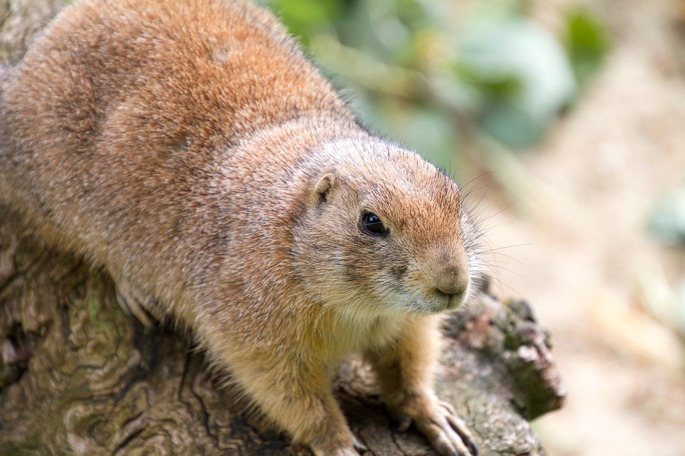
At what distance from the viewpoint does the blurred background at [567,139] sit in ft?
30.1

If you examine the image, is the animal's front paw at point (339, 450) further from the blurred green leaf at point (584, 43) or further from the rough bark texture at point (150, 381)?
the blurred green leaf at point (584, 43)

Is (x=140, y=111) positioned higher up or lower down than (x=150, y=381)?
higher up

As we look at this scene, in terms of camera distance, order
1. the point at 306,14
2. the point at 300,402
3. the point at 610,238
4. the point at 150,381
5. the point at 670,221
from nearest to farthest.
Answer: the point at 300,402
the point at 150,381
the point at 306,14
the point at 670,221
the point at 610,238

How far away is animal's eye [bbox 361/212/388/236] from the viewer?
397 centimetres

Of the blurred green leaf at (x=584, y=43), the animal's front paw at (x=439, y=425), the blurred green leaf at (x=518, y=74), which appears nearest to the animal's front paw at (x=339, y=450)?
the animal's front paw at (x=439, y=425)

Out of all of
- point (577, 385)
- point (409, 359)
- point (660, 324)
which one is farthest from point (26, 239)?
point (660, 324)

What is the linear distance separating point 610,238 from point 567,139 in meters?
1.56

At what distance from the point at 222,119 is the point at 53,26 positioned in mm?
1342

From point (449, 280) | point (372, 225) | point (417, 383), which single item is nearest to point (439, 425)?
point (417, 383)

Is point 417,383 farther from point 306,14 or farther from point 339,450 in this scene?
point 306,14

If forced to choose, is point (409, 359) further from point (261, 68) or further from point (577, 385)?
point (577, 385)

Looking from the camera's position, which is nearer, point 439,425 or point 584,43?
point 439,425

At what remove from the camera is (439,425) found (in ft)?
14.6

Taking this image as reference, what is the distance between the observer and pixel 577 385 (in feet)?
29.0
